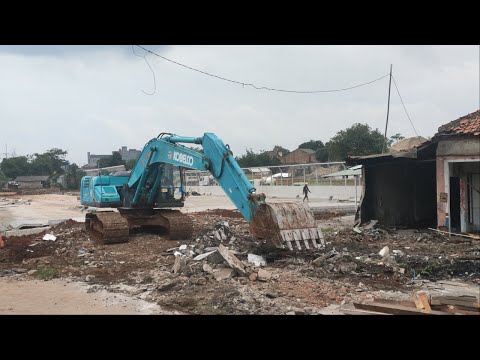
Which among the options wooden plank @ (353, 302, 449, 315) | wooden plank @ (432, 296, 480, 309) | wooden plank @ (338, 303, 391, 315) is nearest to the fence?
wooden plank @ (338, 303, 391, 315)

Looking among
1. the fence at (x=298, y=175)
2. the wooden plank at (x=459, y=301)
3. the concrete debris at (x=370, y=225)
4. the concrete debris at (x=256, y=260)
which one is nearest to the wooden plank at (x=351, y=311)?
the wooden plank at (x=459, y=301)

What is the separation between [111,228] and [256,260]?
15.3 ft

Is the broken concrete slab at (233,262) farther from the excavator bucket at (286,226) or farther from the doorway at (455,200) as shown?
the doorway at (455,200)

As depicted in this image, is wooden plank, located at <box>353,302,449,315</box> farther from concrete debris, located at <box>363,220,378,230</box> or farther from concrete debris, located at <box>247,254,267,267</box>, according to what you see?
concrete debris, located at <box>363,220,378,230</box>

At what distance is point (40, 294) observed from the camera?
823 cm

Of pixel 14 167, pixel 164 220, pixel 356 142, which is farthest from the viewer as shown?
pixel 14 167

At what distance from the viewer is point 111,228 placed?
12062 millimetres

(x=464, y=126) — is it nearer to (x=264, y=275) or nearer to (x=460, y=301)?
(x=264, y=275)

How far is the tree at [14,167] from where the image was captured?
96938mm

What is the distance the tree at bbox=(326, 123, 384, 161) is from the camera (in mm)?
56469

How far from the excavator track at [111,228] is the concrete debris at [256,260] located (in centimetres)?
438

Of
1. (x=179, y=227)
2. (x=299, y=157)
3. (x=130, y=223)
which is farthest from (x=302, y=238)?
(x=299, y=157)

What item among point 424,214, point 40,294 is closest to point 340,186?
point 424,214

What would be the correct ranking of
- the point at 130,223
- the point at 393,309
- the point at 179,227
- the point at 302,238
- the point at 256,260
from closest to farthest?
the point at 393,309 < the point at 302,238 < the point at 256,260 < the point at 179,227 < the point at 130,223
